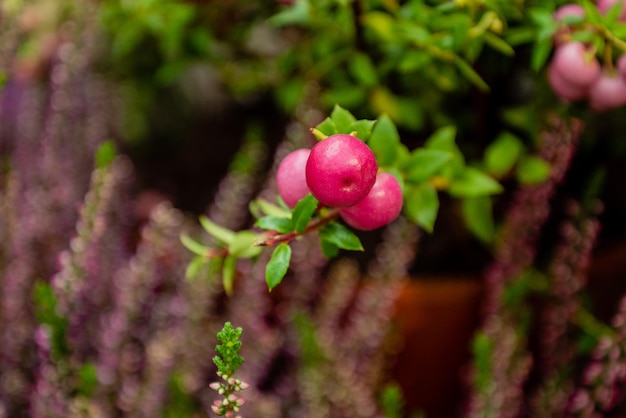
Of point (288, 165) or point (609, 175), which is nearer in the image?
point (288, 165)

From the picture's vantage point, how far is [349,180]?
1.01ft

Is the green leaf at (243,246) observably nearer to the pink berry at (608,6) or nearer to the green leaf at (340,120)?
the green leaf at (340,120)

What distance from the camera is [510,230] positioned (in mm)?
604

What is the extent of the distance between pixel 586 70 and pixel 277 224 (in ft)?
0.81

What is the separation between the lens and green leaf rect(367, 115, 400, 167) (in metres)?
0.42

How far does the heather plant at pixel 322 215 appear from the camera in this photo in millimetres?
429

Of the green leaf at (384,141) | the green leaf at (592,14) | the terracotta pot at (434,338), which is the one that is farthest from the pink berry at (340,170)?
the terracotta pot at (434,338)

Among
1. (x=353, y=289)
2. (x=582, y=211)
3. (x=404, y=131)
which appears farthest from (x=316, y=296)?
(x=582, y=211)

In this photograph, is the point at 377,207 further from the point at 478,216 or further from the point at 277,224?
the point at 478,216

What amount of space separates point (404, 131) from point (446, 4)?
26 cm

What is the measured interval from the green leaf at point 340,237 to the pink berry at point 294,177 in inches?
0.9

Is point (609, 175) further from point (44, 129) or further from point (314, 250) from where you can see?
point (44, 129)

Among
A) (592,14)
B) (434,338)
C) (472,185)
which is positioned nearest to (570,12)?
(592,14)

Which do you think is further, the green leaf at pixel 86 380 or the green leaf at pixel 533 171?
the green leaf at pixel 533 171
